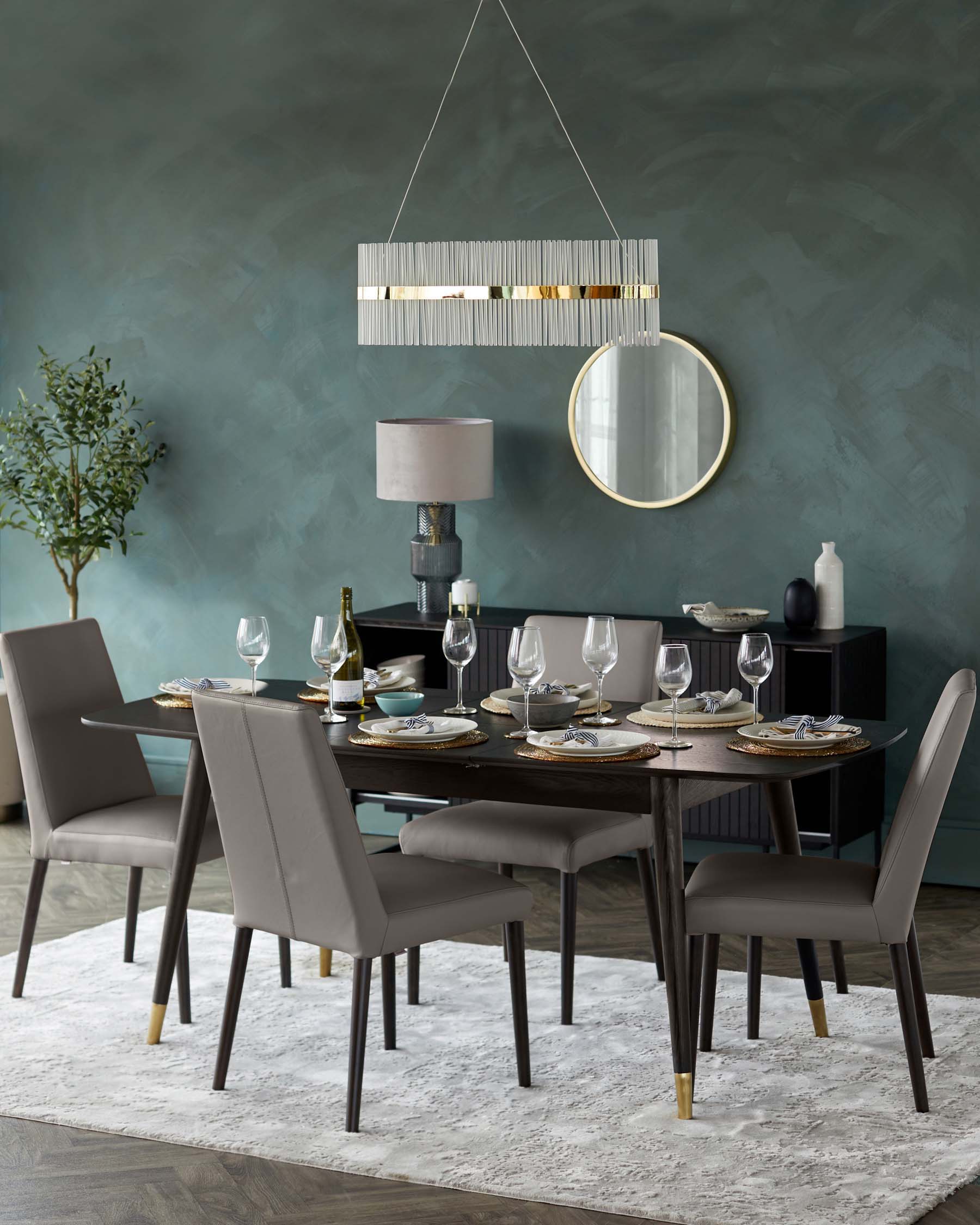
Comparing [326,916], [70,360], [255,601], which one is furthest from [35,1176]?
[70,360]

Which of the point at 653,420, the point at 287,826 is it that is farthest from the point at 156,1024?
the point at 653,420

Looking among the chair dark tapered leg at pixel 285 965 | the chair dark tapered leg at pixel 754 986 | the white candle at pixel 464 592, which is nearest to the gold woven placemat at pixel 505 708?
the chair dark tapered leg at pixel 754 986

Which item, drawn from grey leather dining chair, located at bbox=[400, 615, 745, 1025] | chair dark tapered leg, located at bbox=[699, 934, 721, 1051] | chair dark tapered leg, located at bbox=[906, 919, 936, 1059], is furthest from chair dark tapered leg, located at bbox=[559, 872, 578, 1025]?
chair dark tapered leg, located at bbox=[906, 919, 936, 1059]

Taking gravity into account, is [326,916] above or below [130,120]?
below

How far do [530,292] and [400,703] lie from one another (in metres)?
1.09

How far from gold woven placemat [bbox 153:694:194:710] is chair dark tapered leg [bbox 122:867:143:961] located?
0.61m

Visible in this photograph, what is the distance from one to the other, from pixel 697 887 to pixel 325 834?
86cm

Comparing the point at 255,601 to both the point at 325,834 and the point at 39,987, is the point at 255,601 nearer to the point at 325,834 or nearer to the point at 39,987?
the point at 39,987

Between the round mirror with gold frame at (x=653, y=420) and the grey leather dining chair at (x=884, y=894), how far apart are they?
223 cm

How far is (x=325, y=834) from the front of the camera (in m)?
3.53

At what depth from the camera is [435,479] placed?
5809 millimetres

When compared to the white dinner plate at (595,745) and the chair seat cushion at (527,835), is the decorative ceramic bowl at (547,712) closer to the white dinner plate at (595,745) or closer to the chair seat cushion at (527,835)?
the white dinner plate at (595,745)

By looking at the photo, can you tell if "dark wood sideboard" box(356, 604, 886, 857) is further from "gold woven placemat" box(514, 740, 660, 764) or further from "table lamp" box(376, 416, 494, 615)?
"gold woven placemat" box(514, 740, 660, 764)

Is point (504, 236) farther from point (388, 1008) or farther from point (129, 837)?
point (388, 1008)
